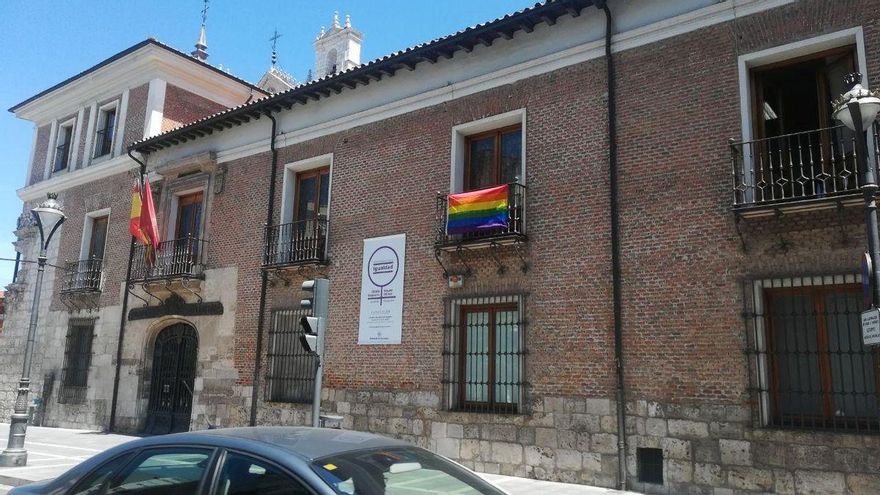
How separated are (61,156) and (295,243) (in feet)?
39.6

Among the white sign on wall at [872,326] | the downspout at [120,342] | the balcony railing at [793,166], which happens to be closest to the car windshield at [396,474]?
the white sign on wall at [872,326]

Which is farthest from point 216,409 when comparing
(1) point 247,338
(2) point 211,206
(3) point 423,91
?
(3) point 423,91

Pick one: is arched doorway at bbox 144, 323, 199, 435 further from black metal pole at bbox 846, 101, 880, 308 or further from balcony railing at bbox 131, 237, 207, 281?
black metal pole at bbox 846, 101, 880, 308

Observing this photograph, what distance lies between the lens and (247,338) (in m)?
15.7

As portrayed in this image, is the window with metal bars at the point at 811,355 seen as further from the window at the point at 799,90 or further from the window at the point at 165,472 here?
the window at the point at 165,472

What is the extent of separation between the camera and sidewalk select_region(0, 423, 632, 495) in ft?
33.1

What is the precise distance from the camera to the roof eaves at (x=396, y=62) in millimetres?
11938

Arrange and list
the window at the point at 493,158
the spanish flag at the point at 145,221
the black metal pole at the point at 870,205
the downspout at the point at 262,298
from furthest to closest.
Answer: the spanish flag at the point at 145,221
the downspout at the point at 262,298
the window at the point at 493,158
the black metal pole at the point at 870,205

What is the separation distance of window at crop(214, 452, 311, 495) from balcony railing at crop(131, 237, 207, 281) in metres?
14.2

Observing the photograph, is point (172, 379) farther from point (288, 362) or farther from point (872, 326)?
point (872, 326)

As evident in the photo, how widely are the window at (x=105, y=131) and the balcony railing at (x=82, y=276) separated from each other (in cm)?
343

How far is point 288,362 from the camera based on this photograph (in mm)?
15016

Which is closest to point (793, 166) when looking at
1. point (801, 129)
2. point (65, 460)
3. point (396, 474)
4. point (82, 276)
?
point (801, 129)

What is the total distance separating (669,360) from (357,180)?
7.49m
